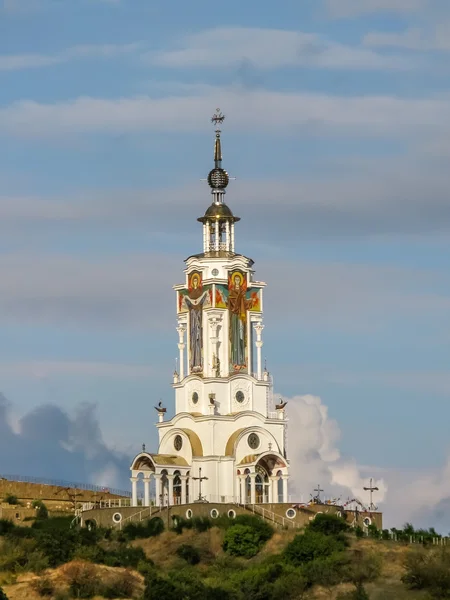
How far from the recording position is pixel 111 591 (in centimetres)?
11225

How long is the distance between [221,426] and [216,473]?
2917 millimetres

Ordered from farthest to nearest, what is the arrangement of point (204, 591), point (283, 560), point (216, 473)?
point (216, 473) → point (283, 560) → point (204, 591)

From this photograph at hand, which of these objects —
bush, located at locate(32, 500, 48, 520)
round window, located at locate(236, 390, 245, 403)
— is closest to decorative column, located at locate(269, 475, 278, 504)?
round window, located at locate(236, 390, 245, 403)

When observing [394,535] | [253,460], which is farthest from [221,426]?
[394,535]

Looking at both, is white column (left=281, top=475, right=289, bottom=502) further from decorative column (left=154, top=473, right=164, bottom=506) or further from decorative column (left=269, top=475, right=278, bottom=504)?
decorative column (left=154, top=473, right=164, bottom=506)

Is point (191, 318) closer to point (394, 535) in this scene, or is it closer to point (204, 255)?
point (204, 255)

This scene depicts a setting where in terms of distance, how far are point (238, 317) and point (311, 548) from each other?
1911cm

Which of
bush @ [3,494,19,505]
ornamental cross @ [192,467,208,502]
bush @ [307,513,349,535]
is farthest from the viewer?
bush @ [3,494,19,505]

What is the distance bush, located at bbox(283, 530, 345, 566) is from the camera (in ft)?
387

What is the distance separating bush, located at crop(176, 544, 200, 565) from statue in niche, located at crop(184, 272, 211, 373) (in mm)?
13607

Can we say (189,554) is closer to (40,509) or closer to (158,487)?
(158,487)

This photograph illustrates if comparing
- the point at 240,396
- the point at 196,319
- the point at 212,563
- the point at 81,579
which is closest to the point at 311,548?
the point at 212,563

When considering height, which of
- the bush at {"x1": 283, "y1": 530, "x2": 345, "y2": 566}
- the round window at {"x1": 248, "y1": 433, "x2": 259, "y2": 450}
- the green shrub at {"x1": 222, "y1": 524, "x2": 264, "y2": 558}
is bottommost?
the bush at {"x1": 283, "y1": 530, "x2": 345, "y2": 566}

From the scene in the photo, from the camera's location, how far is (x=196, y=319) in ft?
436
